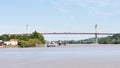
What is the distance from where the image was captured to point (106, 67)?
74.6 feet

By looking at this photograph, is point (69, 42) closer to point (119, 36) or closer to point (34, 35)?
point (119, 36)

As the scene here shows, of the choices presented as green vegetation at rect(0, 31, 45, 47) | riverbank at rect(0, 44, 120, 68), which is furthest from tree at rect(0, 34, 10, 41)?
riverbank at rect(0, 44, 120, 68)

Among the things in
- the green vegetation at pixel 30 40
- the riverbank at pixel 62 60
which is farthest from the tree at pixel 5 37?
the riverbank at pixel 62 60

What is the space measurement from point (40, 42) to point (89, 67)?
79.8 metres

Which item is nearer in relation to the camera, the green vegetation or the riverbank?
the riverbank

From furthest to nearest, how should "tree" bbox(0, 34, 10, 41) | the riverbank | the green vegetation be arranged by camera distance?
"tree" bbox(0, 34, 10, 41) < the green vegetation < the riverbank

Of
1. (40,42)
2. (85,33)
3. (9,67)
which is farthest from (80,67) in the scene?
(85,33)

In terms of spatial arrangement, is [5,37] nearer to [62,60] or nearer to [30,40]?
[30,40]

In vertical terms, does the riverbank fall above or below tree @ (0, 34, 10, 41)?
below

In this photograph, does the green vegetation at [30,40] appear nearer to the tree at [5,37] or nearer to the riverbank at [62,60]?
the tree at [5,37]

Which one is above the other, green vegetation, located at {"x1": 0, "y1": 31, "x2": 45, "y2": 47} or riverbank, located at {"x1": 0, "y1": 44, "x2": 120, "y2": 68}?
green vegetation, located at {"x1": 0, "y1": 31, "x2": 45, "y2": 47}

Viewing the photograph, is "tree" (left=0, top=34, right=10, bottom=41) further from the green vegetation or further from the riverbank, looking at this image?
the riverbank

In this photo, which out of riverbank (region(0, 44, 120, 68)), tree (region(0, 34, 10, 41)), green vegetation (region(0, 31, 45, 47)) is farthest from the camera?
tree (region(0, 34, 10, 41))

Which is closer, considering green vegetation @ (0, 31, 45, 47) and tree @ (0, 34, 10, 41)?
green vegetation @ (0, 31, 45, 47)
